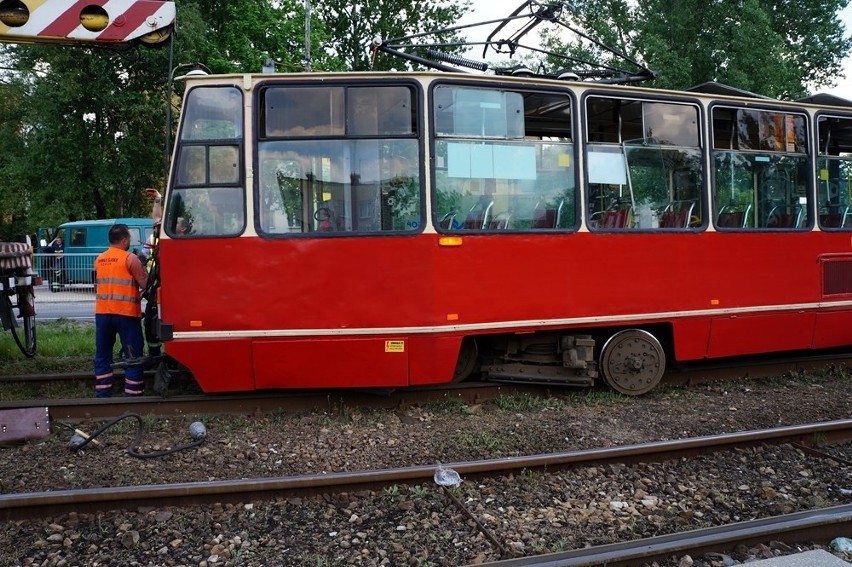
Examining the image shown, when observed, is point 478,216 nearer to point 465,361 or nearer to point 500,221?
point 500,221

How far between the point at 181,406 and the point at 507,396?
10.1 feet

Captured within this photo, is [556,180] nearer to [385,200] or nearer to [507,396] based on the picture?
[385,200]

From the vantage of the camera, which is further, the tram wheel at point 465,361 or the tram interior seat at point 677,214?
the tram interior seat at point 677,214

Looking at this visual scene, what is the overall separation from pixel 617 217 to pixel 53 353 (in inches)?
295

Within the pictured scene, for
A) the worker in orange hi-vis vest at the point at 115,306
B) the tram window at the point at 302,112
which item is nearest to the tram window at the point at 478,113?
the tram window at the point at 302,112

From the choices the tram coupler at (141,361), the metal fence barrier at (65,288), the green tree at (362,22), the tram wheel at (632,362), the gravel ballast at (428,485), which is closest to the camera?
the gravel ballast at (428,485)

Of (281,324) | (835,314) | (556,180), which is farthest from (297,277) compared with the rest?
(835,314)

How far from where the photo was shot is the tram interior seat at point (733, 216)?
683cm

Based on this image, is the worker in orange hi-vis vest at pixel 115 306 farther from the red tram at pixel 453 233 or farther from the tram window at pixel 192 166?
the tram window at pixel 192 166

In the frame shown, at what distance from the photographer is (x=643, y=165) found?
6551 millimetres

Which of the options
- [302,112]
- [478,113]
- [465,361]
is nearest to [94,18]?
[302,112]

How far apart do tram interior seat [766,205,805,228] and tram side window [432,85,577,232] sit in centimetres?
253

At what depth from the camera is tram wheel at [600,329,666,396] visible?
21.5 feet

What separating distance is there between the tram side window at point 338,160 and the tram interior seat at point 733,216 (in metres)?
3.32
